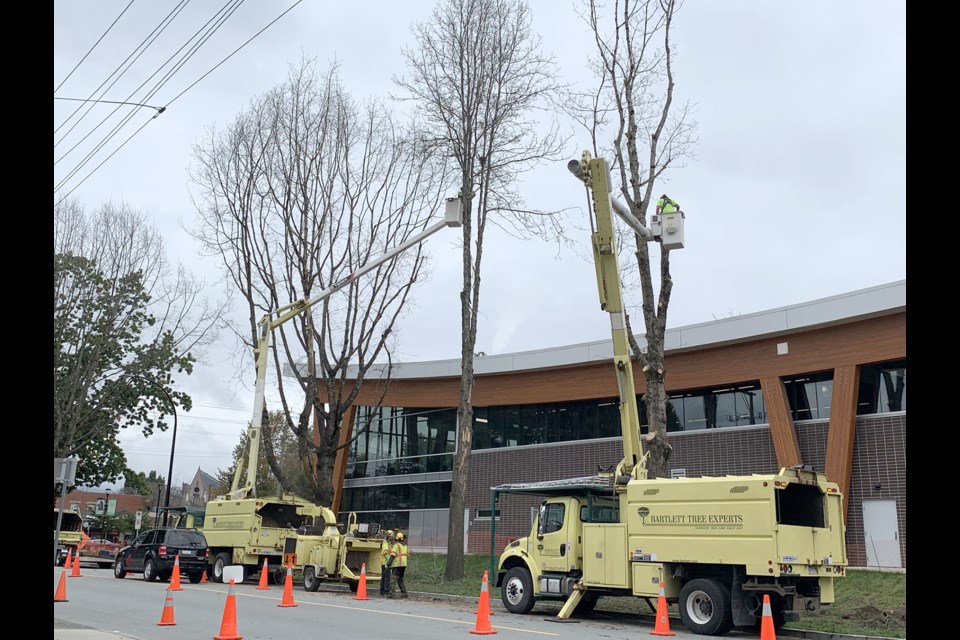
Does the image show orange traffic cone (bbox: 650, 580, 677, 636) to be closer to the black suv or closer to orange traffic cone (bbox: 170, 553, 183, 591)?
orange traffic cone (bbox: 170, 553, 183, 591)

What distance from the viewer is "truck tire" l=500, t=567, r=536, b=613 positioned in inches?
674

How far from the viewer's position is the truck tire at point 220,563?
25406 mm

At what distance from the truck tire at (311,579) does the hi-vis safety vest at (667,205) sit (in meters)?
13.6

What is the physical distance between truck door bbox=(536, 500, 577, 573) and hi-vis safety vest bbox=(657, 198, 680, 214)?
6.45 m

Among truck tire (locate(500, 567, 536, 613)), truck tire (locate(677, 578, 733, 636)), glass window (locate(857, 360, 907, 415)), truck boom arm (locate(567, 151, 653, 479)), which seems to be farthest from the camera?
glass window (locate(857, 360, 907, 415))

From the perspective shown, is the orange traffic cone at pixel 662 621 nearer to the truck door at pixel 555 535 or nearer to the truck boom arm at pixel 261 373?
the truck door at pixel 555 535

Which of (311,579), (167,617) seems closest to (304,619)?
(167,617)

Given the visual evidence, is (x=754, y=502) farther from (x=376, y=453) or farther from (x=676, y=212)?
(x=376, y=453)

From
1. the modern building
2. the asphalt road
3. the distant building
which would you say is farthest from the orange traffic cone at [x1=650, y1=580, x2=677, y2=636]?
the distant building

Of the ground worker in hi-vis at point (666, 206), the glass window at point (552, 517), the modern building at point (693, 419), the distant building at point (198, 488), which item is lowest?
the distant building at point (198, 488)

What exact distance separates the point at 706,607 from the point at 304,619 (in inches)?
281

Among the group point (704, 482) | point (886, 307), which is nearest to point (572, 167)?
point (704, 482)

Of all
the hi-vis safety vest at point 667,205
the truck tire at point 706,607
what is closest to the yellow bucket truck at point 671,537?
the truck tire at point 706,607

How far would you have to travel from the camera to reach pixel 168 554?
24859 millimetres
